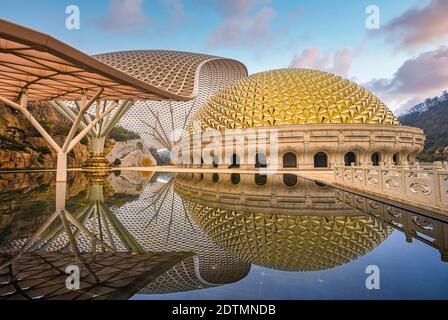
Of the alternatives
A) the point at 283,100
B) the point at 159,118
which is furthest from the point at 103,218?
the point at 159,118

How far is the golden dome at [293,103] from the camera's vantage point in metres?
34.8

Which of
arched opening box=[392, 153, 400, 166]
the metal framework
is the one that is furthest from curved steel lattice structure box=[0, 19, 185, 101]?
arched opening box=[392, 153, 400, 166]

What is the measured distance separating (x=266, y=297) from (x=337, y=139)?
31.6 meters

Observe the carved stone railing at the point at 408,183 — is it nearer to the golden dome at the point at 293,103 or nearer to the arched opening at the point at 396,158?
the golden dome at the point at 293,103

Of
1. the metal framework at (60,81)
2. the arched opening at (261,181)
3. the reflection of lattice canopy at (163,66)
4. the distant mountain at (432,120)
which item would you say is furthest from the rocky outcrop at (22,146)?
the distant mountain at (432,120)

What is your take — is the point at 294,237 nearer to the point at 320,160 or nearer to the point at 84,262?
the point at 84,262

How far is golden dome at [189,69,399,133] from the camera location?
34750 millimetres

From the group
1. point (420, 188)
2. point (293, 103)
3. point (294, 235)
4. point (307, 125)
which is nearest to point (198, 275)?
point (294, 235)

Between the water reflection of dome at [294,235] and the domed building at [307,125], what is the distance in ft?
81.7

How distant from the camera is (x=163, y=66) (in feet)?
159

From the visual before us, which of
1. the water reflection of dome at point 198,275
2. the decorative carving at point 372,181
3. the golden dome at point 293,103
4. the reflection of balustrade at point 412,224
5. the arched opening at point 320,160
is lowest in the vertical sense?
the water reflection of dome at point 198,275

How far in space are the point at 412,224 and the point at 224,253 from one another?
195 inches
